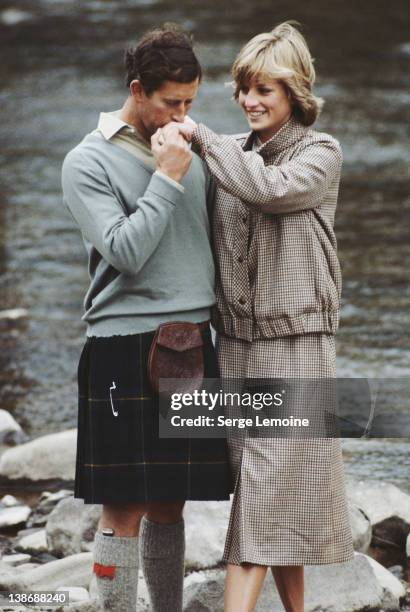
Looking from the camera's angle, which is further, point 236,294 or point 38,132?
point 38,132

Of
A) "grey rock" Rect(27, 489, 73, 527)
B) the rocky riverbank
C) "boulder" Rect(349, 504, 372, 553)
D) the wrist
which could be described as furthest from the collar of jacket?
"grey rock" Rect(27, 489, 73, 527)

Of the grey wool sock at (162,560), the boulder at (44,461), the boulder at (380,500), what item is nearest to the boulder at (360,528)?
the boulder at (380,500)

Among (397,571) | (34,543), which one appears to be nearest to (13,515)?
(34,543)

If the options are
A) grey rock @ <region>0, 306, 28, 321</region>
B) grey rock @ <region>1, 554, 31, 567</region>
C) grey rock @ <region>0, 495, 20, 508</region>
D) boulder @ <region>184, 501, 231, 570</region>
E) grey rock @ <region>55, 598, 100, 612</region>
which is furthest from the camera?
grey rock @ <region>0, 306, 28, 321</region>

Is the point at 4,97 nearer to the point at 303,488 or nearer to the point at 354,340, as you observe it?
the point at 354,340

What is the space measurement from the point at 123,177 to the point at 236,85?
1.44 ft

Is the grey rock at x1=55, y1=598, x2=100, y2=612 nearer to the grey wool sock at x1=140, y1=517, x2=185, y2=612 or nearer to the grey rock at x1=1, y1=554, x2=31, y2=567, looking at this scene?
the grey wool sock at x1=140, y1=517, x2=185, y2=612

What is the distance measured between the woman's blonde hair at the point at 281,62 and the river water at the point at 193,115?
2.48m

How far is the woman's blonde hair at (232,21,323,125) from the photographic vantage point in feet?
11.0

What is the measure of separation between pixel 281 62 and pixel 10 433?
3.35 m

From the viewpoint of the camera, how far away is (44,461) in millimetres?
5637

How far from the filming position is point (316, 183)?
3.32 m

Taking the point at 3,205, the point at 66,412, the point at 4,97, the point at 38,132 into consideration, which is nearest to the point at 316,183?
the point at 66,412

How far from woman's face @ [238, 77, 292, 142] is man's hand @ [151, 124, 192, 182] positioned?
0.28m
